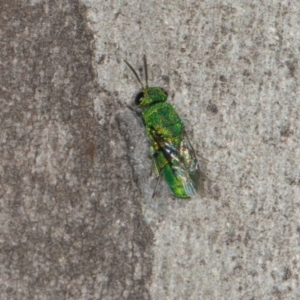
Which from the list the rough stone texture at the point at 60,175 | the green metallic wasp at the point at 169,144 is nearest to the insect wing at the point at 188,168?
the green metallic wasp at the point at 169,144

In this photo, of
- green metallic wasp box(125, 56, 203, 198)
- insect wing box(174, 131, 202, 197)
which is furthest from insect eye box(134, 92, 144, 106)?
insect wing box(174, 131, 202, 197)

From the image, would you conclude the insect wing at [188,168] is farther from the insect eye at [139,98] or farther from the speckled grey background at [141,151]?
the insect eye at [139,98]

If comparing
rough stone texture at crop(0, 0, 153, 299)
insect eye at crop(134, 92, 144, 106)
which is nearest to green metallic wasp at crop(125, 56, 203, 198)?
insect eye at crop(134, 92, 144, 106)

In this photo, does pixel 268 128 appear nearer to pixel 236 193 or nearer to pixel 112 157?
pixel 236 193

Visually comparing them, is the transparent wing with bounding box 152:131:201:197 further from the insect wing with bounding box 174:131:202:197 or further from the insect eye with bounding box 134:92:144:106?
the insect eye with bounding box 134:92:144:106

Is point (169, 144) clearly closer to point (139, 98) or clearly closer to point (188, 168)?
point (188, 168)

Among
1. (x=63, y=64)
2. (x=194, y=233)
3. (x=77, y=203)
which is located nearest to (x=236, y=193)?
(x=194, y=233)

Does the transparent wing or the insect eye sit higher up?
the insect eye
